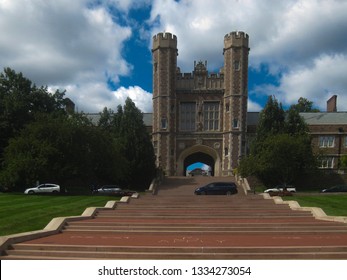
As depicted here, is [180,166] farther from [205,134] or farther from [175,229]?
[175,229]

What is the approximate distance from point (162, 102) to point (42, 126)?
73.2 feet

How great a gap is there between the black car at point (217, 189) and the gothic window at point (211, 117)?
63.0ft

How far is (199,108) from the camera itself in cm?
5184

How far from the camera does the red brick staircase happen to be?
1027cm

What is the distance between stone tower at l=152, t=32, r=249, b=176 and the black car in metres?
15.8

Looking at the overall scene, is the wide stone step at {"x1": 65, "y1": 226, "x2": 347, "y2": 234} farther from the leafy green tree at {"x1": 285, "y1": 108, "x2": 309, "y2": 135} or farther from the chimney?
the chimney

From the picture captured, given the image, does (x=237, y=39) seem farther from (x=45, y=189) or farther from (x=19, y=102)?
(x=45, y=189)

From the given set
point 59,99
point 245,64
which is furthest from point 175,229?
point 245,64

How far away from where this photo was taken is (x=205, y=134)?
5125cm

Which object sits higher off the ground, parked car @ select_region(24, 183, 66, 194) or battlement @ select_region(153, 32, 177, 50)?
battlement @ select_region(153, 32, 177, 50)

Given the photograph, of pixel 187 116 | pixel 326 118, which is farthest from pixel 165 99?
pixel 326 118

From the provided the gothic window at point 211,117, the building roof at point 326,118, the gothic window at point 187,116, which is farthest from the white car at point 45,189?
the building roof at point 326,118

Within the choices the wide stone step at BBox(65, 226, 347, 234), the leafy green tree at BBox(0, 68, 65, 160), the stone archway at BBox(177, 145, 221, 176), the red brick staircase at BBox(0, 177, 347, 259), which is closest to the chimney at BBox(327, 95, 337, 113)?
the stone archway at BBox(177, 145, 221, 176)

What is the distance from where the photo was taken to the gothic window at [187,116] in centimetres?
5203
